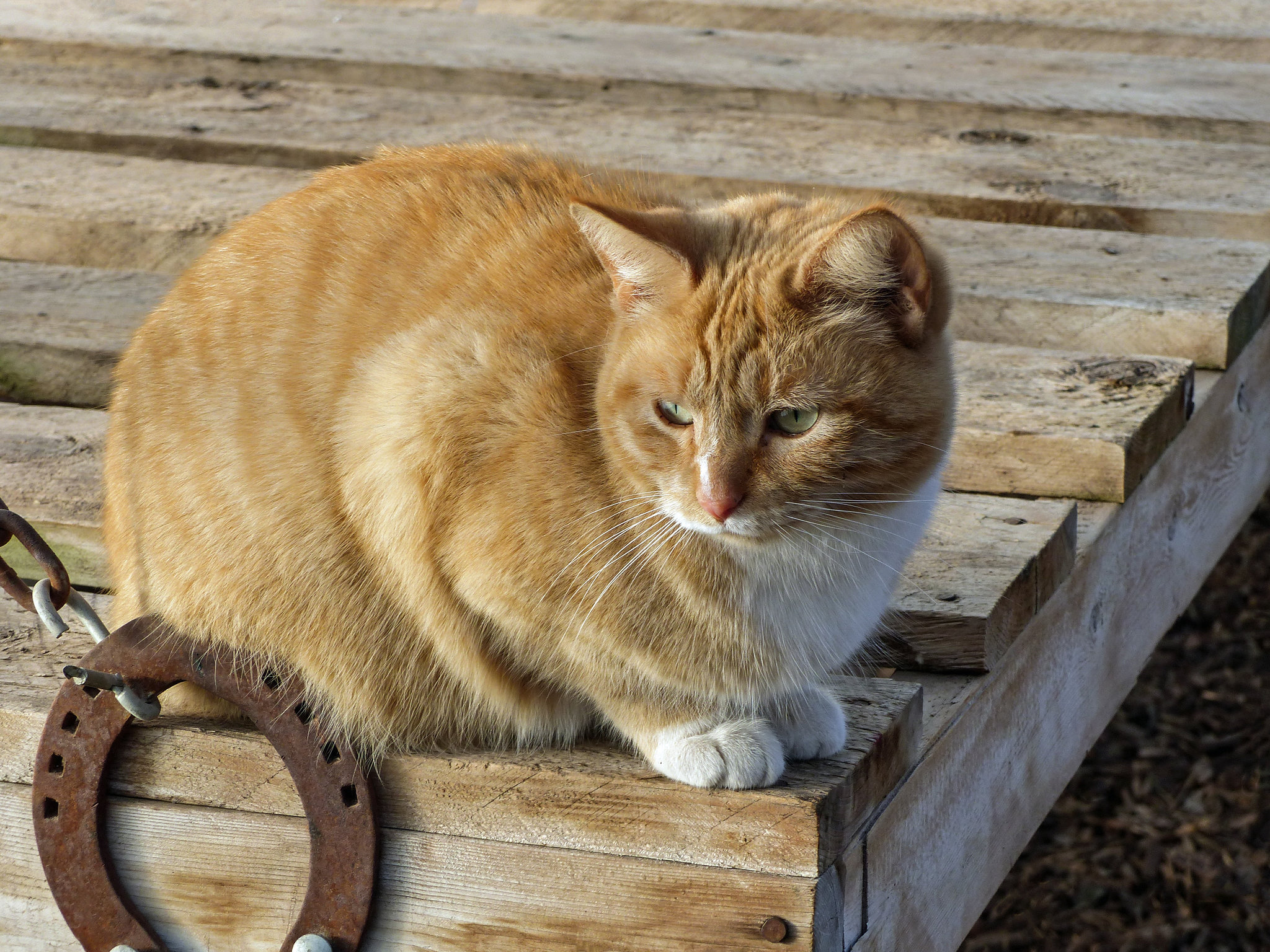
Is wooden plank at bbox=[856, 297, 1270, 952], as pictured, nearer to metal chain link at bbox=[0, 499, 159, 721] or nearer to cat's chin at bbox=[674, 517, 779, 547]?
cat's chin at bbox=[674, 517, 779, 547]

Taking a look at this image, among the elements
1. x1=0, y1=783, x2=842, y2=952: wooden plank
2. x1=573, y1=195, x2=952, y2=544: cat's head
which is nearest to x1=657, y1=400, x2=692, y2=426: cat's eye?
x1=573, y1=195, x2=952, y2=544: cat's head

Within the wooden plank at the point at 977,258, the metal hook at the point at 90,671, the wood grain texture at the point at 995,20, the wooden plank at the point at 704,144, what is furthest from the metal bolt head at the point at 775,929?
the wood grain texture at the point at 995,20

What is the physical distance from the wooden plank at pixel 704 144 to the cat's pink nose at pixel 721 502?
1.68m

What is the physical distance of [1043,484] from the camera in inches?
89.0

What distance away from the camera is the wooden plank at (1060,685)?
1768 millimetres

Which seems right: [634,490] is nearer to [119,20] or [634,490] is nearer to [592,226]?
[592,226]

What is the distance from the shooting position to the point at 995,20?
14.5 ft

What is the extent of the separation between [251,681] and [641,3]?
11.7 feet

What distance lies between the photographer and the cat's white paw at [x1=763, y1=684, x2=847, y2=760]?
1.60m

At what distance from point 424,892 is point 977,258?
181 cm

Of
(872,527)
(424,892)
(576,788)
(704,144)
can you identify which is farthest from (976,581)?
(704,144)

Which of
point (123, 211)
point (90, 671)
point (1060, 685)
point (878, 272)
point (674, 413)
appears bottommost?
point (1060, 685)

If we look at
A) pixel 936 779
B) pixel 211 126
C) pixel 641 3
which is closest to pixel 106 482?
pixel 936 779

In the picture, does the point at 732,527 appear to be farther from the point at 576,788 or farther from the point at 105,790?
the point at 105,790
